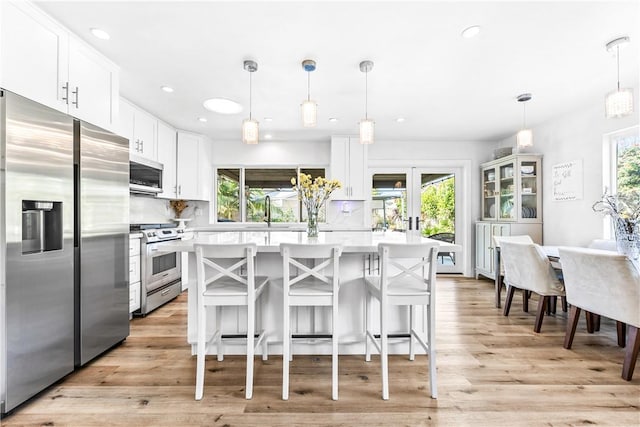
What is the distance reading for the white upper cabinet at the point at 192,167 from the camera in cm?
458

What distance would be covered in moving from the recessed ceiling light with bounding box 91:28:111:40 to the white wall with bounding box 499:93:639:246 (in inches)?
188

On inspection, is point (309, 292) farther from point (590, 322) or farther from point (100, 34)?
point (590, 322)

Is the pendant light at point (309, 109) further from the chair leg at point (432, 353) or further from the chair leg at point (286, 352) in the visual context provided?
the chair leg at point (432, 353)

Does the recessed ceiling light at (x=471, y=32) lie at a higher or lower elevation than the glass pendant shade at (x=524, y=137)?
higher

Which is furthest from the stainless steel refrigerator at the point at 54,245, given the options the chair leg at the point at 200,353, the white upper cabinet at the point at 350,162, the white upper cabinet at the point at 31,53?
the white upper cabinet at the point at 350,162

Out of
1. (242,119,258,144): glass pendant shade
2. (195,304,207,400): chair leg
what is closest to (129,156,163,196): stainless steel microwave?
(242,119,258,144): glass pendant shade

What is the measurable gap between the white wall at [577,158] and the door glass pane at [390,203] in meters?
2.01

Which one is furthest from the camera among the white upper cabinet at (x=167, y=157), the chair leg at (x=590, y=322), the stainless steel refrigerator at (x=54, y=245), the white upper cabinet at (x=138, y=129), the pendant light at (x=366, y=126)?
the white upper cabinet at (x=167, y=157)

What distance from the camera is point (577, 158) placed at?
3.77m

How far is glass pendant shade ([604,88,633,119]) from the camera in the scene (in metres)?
2.29

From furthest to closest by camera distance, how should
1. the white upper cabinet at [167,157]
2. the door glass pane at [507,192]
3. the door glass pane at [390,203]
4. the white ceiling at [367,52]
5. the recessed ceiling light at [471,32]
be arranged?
1. the door glass pane at [390,203]
2. the door glass pane at [507,192]
3. the white upper cabinet at [167,157]
4. the recessed ceiling light at [471,32]
5. the white ceiling at [367,52]

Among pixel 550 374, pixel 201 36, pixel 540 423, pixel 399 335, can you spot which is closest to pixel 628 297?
pixel 550 374

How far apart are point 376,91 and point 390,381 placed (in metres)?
2.62

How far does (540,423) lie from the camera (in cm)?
160
